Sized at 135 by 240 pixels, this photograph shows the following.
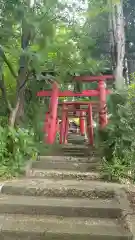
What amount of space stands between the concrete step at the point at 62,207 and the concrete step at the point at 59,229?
106mm

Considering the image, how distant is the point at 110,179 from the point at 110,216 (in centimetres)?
131

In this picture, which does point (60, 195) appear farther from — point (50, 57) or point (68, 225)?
point (50, 57)

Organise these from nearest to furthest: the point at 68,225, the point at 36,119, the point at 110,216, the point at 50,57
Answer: the point at 68,225
the point at 110,216
the point at 50,57
the point at 36,119

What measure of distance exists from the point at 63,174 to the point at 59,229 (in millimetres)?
1939

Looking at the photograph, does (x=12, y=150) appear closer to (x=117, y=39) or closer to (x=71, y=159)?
(x=71, y=159)

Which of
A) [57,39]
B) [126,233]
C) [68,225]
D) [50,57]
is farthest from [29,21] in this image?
[126,233]

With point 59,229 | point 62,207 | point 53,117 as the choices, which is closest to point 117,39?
point 53,117

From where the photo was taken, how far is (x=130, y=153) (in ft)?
16.9

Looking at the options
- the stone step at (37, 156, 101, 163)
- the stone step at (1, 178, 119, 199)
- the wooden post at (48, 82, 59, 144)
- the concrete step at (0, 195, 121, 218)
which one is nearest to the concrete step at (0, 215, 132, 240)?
the concrete step at (0, 195, 121, 218)

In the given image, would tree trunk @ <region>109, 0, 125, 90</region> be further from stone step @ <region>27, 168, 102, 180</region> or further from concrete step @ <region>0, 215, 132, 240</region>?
concrete step @ <region>0, 215, 132, 240</region>

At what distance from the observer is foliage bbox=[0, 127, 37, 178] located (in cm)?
502

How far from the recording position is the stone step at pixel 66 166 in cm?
A: 550

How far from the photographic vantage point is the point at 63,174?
16.8 ft

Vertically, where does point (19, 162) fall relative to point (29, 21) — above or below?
below
